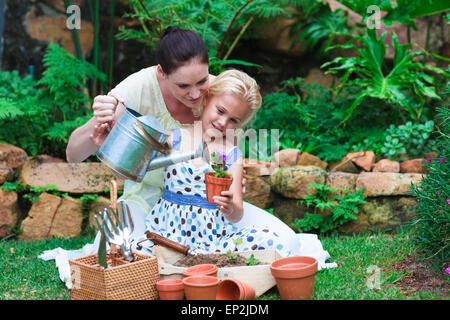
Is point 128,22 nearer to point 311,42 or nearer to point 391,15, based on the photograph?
point 311,42

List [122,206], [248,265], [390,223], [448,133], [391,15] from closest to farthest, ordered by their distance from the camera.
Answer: [122,206], [248,265], [448,133], [390,223], [391,15]

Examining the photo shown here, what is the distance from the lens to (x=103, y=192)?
4.07 meters

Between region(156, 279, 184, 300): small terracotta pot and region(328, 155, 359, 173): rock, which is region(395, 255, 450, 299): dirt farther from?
region(328, 155, 359, 173): rock

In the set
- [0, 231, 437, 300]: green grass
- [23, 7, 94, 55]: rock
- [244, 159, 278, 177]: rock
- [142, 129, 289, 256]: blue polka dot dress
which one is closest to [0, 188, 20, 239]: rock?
[0, 231, 437, 300]: green grass

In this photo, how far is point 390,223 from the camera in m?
3.89

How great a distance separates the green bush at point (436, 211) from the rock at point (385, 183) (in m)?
1.01

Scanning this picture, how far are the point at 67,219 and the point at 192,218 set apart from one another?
1479 mm

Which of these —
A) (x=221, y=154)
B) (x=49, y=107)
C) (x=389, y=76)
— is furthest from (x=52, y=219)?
(x=389, y=76)

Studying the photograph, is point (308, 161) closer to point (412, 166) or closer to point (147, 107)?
point (412, 166)

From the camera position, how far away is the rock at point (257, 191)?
4090mm

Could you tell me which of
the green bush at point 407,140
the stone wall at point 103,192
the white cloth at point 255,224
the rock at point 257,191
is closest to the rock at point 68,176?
the stone wall at point 103,192

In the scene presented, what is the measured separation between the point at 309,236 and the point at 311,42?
2.63 meters

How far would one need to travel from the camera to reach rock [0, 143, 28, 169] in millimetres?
3938
